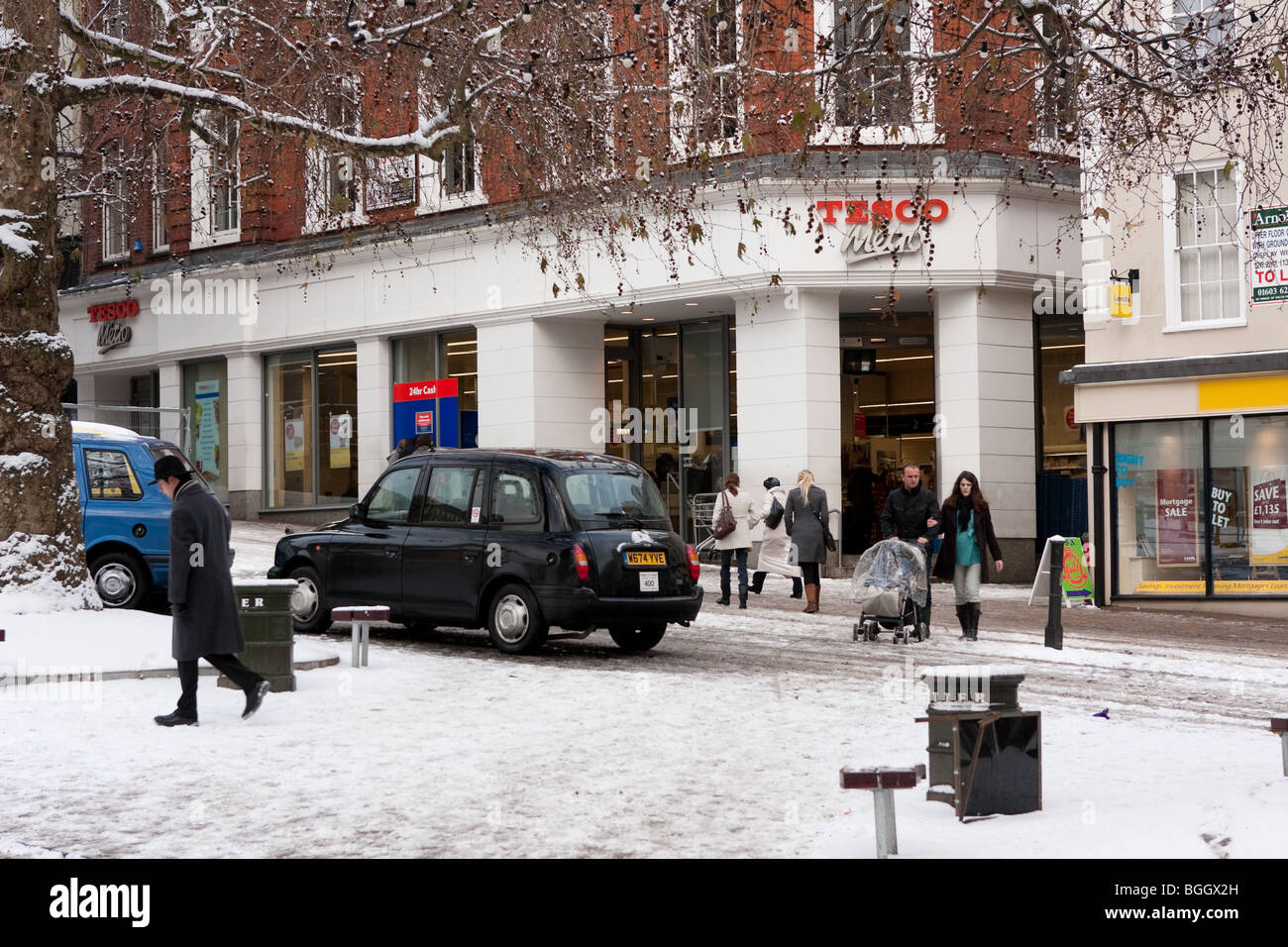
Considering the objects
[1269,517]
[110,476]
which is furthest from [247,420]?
[1269,517]

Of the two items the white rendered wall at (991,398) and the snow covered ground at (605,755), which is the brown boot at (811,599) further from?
the white rendered wall at (991,398)

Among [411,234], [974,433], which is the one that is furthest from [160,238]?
[974,433]

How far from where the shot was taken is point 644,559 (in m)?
14.0

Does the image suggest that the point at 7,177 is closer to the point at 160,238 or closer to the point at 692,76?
the point at 692,76

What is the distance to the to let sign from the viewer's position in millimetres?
19250

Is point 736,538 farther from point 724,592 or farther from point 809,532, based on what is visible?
point 809,532

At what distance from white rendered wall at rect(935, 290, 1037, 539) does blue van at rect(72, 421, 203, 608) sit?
12774 millimetres

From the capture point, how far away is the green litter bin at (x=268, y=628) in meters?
11.4

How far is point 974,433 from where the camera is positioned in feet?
80.5

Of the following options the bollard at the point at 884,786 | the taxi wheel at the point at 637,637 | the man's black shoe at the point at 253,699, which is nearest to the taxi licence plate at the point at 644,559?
the taxi wheel at the point at 637,637

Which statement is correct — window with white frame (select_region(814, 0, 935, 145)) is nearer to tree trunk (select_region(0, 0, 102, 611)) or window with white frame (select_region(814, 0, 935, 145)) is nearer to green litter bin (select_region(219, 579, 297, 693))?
green litter bin (select_region(219, 579, 297, 693))

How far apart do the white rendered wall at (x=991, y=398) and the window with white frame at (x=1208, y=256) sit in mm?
4134

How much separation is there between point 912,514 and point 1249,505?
650 centimetres
